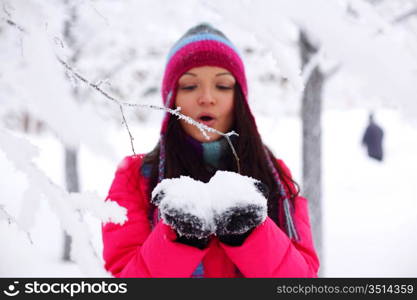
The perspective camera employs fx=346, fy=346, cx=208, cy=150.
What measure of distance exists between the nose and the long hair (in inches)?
6.6

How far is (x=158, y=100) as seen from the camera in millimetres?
7488

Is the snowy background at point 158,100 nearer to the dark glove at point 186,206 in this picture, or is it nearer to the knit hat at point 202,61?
the dark glove at point 186,206

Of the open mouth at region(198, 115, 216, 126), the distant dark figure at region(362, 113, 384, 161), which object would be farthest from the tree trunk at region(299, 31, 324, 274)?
the distant dark figure at region(362, 113, 384, 161)

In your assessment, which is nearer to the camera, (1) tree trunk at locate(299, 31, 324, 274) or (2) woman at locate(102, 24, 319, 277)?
(2) woman at locate(102, 24, 319, 277)

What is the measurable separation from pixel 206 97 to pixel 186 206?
26.2 inches

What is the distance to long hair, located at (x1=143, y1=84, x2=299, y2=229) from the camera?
65.4 inches

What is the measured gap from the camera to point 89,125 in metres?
0.56

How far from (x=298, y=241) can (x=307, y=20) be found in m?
1.04

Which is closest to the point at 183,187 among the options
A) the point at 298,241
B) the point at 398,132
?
the point at 298,241

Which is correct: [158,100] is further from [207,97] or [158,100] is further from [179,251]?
[179,251]

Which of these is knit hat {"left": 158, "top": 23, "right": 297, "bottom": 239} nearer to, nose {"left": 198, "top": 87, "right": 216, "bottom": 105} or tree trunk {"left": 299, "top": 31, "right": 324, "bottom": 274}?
nose {"left": 198, "top": 87, "right": 216, "bottom": 105}

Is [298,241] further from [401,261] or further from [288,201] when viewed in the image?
[401,261]

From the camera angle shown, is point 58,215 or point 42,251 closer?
point 58,215

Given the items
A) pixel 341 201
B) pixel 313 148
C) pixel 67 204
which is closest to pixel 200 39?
pixel 67 204
